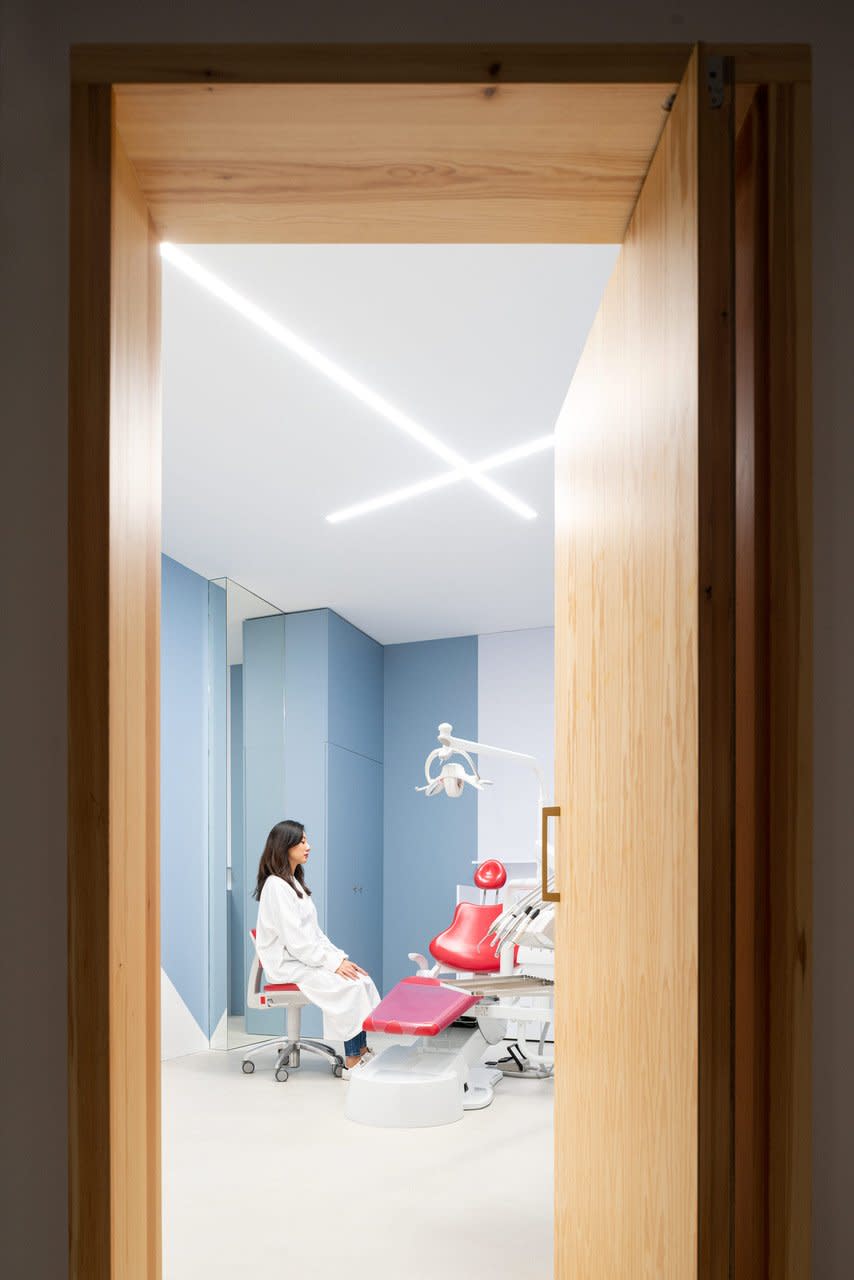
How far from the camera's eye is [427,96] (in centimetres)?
143

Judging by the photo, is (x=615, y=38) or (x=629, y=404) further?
(x=629, y=404)

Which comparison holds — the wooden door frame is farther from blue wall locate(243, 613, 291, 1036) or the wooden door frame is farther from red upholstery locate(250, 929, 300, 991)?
blue wall locate(243, 613, 291, 1036)

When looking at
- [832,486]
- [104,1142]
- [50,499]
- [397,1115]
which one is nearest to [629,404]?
[832,486]

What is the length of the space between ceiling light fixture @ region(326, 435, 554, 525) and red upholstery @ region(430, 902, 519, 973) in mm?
2034

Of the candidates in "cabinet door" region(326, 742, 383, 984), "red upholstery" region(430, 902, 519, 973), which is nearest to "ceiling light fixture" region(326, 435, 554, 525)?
"red upholstery" region(430, 902, 519, 973)

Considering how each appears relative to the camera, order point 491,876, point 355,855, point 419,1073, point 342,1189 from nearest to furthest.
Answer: point 342,1189 → point 419,1073 → point 491,876 → point 355,855

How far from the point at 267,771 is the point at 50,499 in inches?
213

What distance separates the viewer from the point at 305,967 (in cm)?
550

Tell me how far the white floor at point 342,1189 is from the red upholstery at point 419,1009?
0.40 meters

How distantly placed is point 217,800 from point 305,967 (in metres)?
1.34

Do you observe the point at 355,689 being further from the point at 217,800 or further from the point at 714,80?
the point at 714,80

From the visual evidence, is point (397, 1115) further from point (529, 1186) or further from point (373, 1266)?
point (373, 1266)

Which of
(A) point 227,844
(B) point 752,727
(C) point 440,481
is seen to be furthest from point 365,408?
(A) point 227,844

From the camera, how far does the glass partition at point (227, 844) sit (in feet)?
20.5
